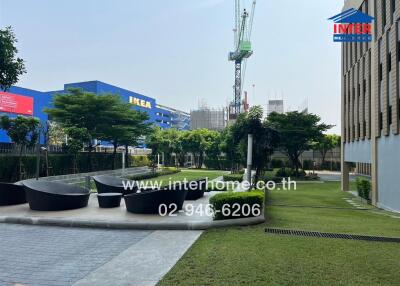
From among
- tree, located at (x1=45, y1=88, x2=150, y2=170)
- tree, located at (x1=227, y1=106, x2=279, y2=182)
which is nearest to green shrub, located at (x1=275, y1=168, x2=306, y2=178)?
tree, located at (x1=45, y1=88, x2=150, y2=170)

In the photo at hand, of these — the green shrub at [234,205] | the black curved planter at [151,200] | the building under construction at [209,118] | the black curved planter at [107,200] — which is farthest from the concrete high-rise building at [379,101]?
the building under construction at [209,118]

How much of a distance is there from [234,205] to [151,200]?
2235 mm

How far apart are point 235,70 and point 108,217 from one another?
89.4 m

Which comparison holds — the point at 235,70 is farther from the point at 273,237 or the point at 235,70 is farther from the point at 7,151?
the point at 273,237

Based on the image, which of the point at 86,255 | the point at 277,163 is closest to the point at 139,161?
the point at 277,163

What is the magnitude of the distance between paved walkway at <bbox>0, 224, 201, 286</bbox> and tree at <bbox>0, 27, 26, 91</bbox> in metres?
8.73

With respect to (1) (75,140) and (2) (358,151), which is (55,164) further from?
(2) (358,151)

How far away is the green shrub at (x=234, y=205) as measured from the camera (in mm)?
7270

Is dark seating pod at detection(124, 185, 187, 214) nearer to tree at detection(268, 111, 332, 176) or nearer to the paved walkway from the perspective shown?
the paved walkway

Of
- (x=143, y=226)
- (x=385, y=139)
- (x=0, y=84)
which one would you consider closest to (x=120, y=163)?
(x=0, y=84)

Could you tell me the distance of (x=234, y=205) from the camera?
732 centimetres

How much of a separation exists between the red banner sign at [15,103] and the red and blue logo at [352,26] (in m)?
40.1

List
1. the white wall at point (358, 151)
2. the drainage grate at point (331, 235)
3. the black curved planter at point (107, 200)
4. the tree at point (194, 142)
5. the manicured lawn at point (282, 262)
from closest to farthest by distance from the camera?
the manicured lawn at point (282, 262) < the drainage grate at point (331, 235) < the black curved planter at point (107, 200) < the white wall at point (358, 151) < the tree at point (194, 142)

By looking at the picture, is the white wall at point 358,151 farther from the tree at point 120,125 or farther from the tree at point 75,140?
the tree at point 75,140
